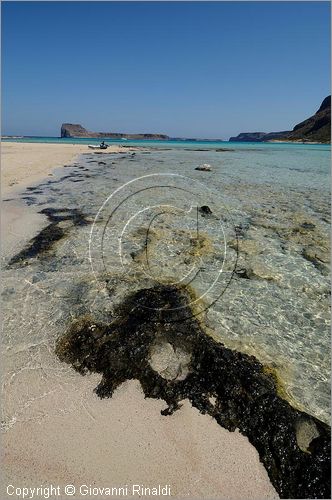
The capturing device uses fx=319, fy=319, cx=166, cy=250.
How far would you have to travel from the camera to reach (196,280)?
898 cm

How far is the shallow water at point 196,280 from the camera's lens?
5902mm

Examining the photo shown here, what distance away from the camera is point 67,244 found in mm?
11148

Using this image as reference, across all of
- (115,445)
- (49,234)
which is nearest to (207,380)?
(115,445)

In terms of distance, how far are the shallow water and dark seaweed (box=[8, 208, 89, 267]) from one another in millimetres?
143

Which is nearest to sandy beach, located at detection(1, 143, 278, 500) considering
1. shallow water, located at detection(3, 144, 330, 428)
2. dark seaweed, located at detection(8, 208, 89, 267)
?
shallow water, located at detection(3, 144, 330, 428)

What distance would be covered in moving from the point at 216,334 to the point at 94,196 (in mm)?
14111

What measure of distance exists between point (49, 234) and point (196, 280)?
6.27 m

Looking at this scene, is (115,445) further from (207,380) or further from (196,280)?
(196,280)

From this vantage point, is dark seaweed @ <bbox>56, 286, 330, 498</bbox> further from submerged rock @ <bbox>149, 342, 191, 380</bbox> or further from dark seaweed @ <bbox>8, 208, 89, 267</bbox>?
dark seaweed @ <bbox>8, 208, 89, 267</bbox>

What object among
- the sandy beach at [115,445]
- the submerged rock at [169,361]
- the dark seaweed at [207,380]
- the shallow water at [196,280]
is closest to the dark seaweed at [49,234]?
the shallow water at [196,280]

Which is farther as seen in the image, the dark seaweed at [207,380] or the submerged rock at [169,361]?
the submerged rock at [169,361]

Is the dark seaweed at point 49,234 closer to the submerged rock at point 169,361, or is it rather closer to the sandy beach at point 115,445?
the sandy beach at point 115,445

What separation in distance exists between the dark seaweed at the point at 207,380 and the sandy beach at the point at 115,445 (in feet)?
0.62

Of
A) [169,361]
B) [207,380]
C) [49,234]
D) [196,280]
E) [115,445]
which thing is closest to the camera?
[115,445]
